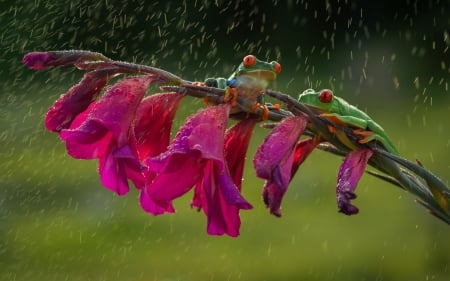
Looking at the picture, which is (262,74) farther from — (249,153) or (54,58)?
(249,153)

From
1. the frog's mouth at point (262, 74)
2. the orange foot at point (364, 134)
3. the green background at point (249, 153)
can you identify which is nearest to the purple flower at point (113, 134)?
the frog's mouth at point (262, 74)

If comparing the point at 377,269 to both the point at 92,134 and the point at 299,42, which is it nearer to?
the point at 92,134

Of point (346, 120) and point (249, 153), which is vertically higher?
point (346, 120)

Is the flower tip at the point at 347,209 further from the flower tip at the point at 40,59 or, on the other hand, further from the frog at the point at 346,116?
the flower tip at the point at 40,59

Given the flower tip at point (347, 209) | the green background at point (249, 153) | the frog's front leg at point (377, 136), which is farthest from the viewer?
the green background at point (249, 153)

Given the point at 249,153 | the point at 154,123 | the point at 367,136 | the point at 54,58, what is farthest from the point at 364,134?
the point at 249,153

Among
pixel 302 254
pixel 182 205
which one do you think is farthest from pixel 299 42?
pixel 302 254
